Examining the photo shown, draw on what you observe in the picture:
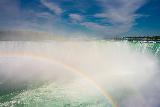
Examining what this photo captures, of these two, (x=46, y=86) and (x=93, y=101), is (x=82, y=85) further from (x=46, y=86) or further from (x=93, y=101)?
(x=93, y=101)

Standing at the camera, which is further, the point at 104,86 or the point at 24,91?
the point at 104,86

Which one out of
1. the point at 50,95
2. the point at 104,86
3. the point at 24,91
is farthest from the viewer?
the point at 104,86

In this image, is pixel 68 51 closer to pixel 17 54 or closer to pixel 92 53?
pixel 92 53

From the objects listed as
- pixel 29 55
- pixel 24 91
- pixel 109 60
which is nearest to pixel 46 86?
pixel 24 91

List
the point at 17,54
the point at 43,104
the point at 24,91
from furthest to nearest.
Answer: the point at 17,54
the point at 24,91
the point at 43,104

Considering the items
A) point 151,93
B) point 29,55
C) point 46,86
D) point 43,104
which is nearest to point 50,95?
point 43,104

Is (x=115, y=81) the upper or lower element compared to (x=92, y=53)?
lower

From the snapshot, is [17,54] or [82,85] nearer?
[82,85]

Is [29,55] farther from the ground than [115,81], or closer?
farther from the ground

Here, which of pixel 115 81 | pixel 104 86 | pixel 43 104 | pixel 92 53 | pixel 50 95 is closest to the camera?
pixel 43 104
